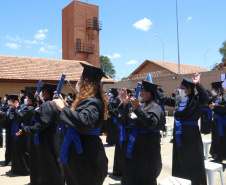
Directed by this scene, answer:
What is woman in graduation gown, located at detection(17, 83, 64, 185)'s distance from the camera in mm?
4273

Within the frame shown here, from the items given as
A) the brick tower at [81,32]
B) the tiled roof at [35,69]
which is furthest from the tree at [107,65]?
the tiled roof at [35,69]

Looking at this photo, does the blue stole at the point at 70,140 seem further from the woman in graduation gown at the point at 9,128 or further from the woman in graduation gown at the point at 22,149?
the woman in graduation gown at the point at 9,128

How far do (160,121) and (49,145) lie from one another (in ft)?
7.68

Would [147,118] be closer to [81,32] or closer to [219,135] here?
[219,135]

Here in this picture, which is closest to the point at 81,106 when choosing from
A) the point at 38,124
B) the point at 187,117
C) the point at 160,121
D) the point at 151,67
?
the point at 160,121

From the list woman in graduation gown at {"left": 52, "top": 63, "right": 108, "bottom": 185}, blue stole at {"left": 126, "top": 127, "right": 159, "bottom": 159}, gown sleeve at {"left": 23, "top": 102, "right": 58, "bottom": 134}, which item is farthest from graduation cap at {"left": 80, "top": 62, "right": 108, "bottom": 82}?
gown sleeve at {"left": 23, "top": 102, "right": 58, "bottom": 134}

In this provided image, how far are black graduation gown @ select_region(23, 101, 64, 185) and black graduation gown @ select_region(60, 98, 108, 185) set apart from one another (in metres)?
1.55

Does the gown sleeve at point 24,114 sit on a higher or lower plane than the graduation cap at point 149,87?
lower

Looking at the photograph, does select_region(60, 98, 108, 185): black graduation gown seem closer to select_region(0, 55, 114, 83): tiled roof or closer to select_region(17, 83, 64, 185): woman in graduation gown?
select_region(17, 83, 64, 185): woman in graduation gown

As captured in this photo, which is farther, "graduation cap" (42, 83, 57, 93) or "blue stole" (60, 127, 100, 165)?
"graduation cap" (42, 83, 57, 93)

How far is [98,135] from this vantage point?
2939 millimetres

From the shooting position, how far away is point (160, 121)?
3246 mm

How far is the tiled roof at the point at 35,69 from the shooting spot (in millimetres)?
17312

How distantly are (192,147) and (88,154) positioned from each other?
2378 millimetres
